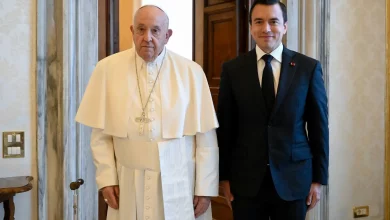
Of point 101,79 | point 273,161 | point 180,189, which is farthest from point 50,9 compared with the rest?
point 273,161

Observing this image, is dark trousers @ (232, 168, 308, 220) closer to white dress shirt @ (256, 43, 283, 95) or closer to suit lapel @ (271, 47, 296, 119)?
suit lapel @ (271, 47, 296, 119)

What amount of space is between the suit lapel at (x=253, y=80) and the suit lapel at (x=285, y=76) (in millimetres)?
66

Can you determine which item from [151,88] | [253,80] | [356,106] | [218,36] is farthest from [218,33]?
[151,88]

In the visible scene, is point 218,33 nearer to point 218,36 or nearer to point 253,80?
point 218,36

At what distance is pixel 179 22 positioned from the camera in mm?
5336

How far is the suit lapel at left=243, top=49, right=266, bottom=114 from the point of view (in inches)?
81.3

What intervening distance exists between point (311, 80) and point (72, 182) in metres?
1.43

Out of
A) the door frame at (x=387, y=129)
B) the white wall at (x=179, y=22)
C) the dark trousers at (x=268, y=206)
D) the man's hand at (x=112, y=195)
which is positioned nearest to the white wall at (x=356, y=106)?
the door frame at (x=387, y=129)

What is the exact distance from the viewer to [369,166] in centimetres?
362

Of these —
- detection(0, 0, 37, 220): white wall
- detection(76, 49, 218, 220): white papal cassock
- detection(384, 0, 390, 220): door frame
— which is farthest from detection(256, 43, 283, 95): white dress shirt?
detection(384, 0, 390, 220): door frame

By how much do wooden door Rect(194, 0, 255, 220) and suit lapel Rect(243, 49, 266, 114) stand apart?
132cm

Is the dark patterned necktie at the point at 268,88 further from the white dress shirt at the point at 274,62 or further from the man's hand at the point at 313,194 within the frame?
the man's hand at the point at 313,194

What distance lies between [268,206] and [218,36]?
2.01m

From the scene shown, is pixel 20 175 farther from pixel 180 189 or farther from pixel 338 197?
pixel 338 197
